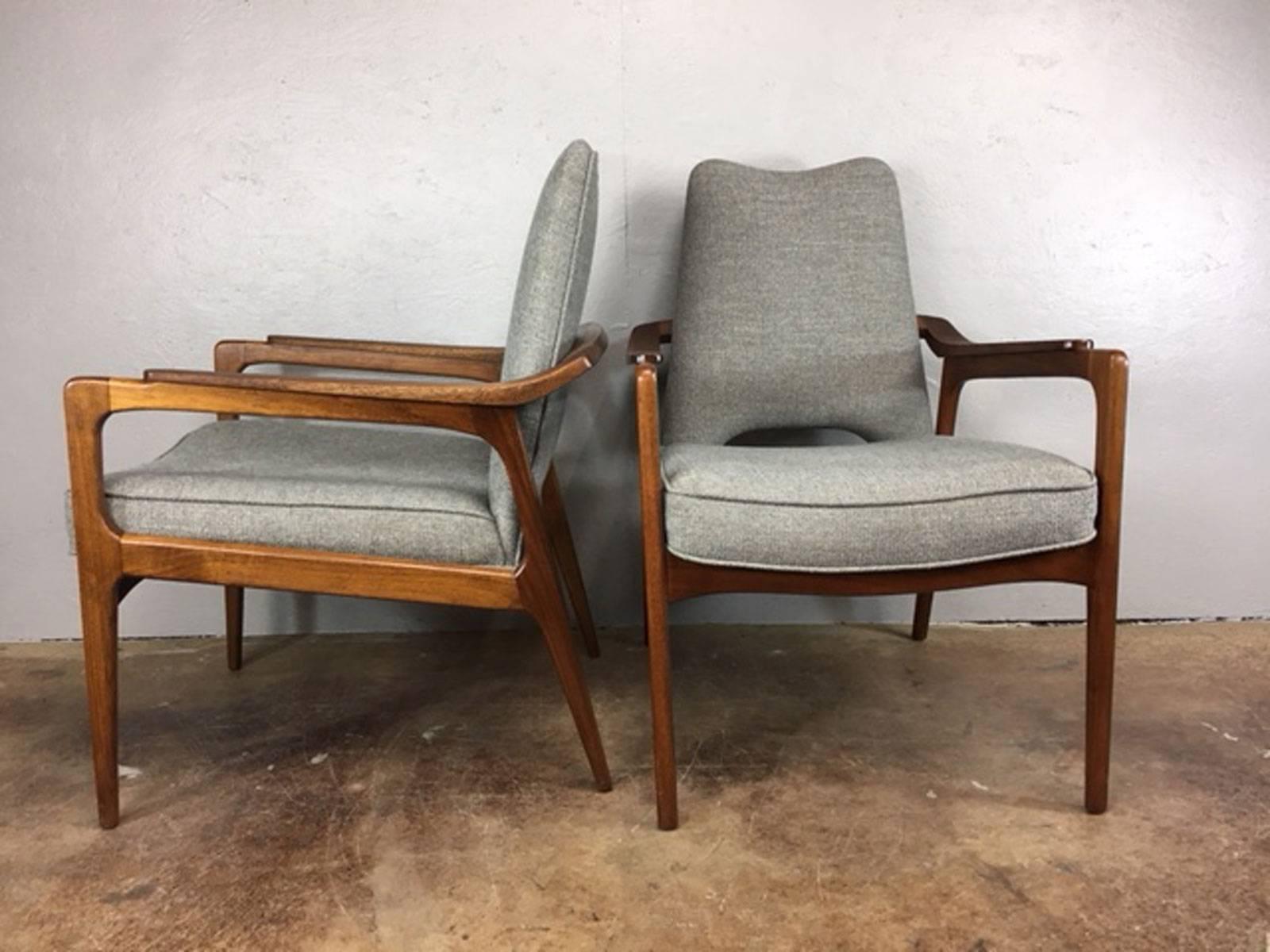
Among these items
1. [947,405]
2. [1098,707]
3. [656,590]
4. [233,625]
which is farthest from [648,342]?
[233,625]

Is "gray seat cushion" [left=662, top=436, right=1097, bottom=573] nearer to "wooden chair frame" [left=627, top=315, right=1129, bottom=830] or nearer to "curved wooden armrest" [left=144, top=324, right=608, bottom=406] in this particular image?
"wooden chair frame" [left=627, top=315, right=1129, bottom=830]

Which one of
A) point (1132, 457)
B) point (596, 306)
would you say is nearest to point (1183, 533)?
point (1132, 457)

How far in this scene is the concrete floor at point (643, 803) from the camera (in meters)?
1.38

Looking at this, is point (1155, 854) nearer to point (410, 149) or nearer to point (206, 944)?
point (206, 944)

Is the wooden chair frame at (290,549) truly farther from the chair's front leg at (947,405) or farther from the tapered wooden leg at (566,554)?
the chair's front leg at (947,405)

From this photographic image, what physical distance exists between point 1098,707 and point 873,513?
47cm

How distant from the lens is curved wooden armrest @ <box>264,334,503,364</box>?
207 centimetres

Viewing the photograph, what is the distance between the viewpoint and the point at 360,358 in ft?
6.82

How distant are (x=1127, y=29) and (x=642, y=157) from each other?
103 cm

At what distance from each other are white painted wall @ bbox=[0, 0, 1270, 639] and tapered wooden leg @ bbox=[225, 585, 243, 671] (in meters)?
0.42

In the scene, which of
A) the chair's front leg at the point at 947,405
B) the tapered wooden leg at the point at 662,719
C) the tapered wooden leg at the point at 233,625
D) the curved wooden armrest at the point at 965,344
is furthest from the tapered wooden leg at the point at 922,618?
the tapered wooden leg at the point at 233,625

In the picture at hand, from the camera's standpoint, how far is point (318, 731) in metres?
1.97

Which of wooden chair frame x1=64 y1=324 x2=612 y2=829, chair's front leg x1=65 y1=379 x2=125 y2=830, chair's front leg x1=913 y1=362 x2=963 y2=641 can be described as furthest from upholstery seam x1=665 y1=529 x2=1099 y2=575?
chair's front leg x1=65 y1=379 x2=125 y2=830

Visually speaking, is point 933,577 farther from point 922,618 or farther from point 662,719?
point 922,618
